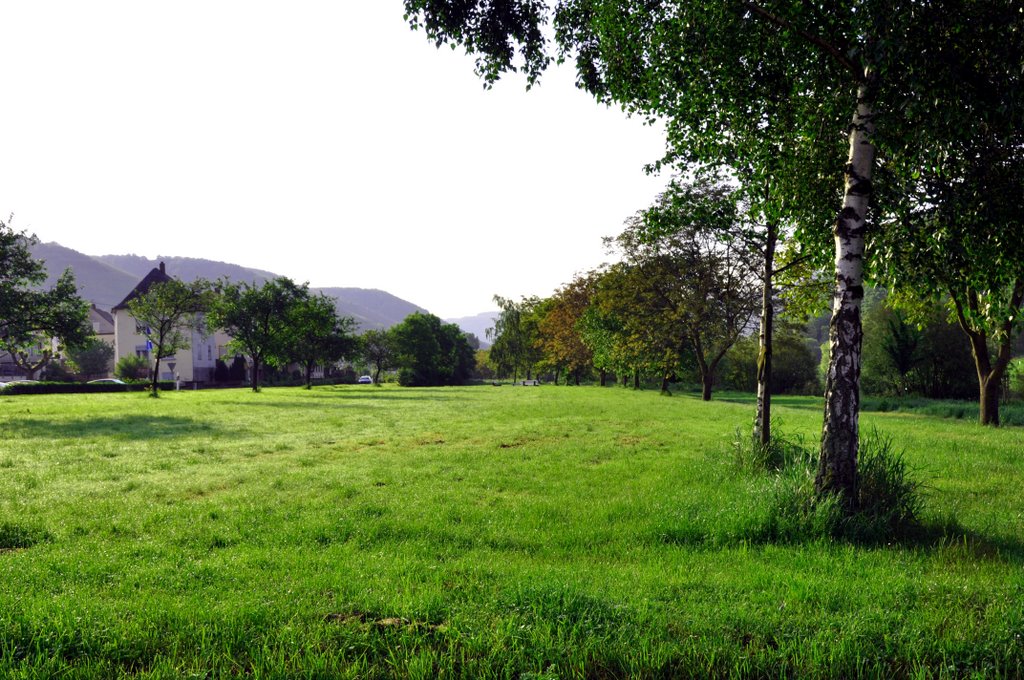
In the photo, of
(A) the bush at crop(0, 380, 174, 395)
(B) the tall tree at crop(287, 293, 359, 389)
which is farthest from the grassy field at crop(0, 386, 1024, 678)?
(B) the tall tree at crop(287, 293, 359, 389)

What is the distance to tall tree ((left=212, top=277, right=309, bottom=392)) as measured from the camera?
184 ft

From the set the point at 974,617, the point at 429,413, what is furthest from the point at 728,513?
the point at 429,413

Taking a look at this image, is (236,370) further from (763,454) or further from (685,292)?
(763,454)

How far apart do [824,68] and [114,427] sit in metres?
24.3

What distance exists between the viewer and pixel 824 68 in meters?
8.46

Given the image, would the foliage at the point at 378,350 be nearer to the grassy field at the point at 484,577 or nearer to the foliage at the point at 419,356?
the foliage at the point at 419,356

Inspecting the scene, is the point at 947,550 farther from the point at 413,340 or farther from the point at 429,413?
the point at 413,340

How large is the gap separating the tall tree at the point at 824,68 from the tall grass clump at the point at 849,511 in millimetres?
241

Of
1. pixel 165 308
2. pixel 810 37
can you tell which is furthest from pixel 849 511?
pixel 165 308

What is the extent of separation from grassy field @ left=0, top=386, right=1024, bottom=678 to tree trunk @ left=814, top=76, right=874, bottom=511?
1026mm

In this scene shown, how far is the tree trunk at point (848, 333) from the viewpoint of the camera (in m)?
7.66

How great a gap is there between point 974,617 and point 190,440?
18745 mm

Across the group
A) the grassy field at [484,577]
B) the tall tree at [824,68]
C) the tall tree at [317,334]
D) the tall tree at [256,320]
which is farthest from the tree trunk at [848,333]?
the tall tree at [317,334]

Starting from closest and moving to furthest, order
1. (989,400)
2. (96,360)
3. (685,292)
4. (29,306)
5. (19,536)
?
(19,536), (989,400), (29,306), (685,292), (96,360)
